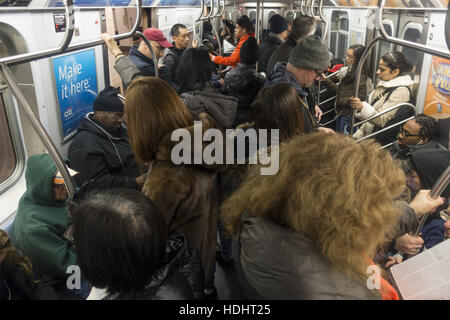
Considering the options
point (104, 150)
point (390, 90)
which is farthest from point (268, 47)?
point (104, 150)

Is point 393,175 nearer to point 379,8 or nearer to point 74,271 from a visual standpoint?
point 379,8

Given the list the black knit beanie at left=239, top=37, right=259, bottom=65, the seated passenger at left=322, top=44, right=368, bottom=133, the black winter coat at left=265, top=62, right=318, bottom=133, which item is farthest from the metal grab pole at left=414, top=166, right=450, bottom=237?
the seated passenger at left=322, top=44, right=368, bottom=133

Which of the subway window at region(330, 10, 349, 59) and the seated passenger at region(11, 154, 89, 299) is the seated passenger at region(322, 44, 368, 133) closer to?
the subway window at region(330, 10, 349, 59)

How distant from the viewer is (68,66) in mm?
3143

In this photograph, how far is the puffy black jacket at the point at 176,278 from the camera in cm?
112

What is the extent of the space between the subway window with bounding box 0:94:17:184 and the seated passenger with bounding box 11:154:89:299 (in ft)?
2.88

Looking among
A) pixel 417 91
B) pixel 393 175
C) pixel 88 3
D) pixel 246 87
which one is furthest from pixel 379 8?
pixel 88 3

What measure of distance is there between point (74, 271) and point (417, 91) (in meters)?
3.72

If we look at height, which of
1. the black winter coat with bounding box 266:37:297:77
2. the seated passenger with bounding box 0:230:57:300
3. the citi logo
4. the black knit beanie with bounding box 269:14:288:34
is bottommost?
the seated passenger with bounding box 0:230:57:300

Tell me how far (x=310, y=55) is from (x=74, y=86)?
6.90ft

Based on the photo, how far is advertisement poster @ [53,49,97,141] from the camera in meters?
3.02

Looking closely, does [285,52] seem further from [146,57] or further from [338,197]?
[338,197]

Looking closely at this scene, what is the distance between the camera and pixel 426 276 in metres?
1.38
